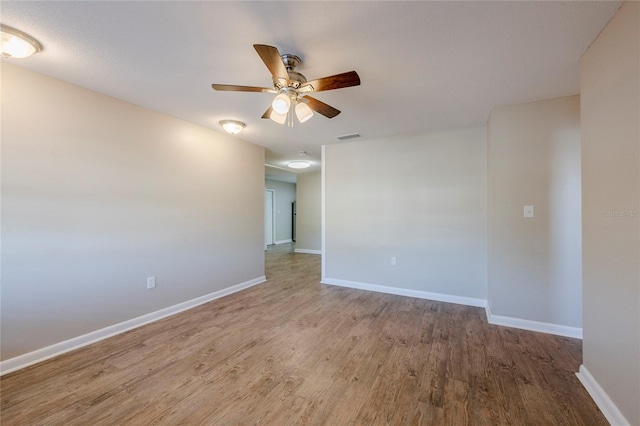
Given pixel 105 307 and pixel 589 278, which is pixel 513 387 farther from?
pixel 105 307

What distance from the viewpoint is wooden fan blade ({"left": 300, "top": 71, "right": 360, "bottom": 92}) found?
164cm

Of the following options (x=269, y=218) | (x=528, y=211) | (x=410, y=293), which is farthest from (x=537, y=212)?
(x=269, y=218)

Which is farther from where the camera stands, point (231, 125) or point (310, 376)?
point (231, 125)

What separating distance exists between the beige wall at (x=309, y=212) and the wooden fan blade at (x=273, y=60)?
5.53 m

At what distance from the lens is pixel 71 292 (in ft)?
7.51

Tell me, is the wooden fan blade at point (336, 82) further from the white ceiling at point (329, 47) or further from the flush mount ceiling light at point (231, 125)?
the flush mount ceiling light at point (231, 125)

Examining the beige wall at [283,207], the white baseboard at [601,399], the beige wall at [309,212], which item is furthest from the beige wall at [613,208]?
the beige wall at [283,207]

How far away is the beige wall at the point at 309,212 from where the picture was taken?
7316 millimetres

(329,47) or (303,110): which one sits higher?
(329,47)

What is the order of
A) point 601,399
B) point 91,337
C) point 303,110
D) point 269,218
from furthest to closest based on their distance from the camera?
point 269,218 → point 91,337 → point 303,110 → point 601,399

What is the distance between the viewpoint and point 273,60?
1.54 m

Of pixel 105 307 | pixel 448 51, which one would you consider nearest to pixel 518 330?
pixel 448 51

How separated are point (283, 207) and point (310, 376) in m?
7.84

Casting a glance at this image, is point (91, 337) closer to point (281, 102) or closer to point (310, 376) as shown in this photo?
point (310, 376)
